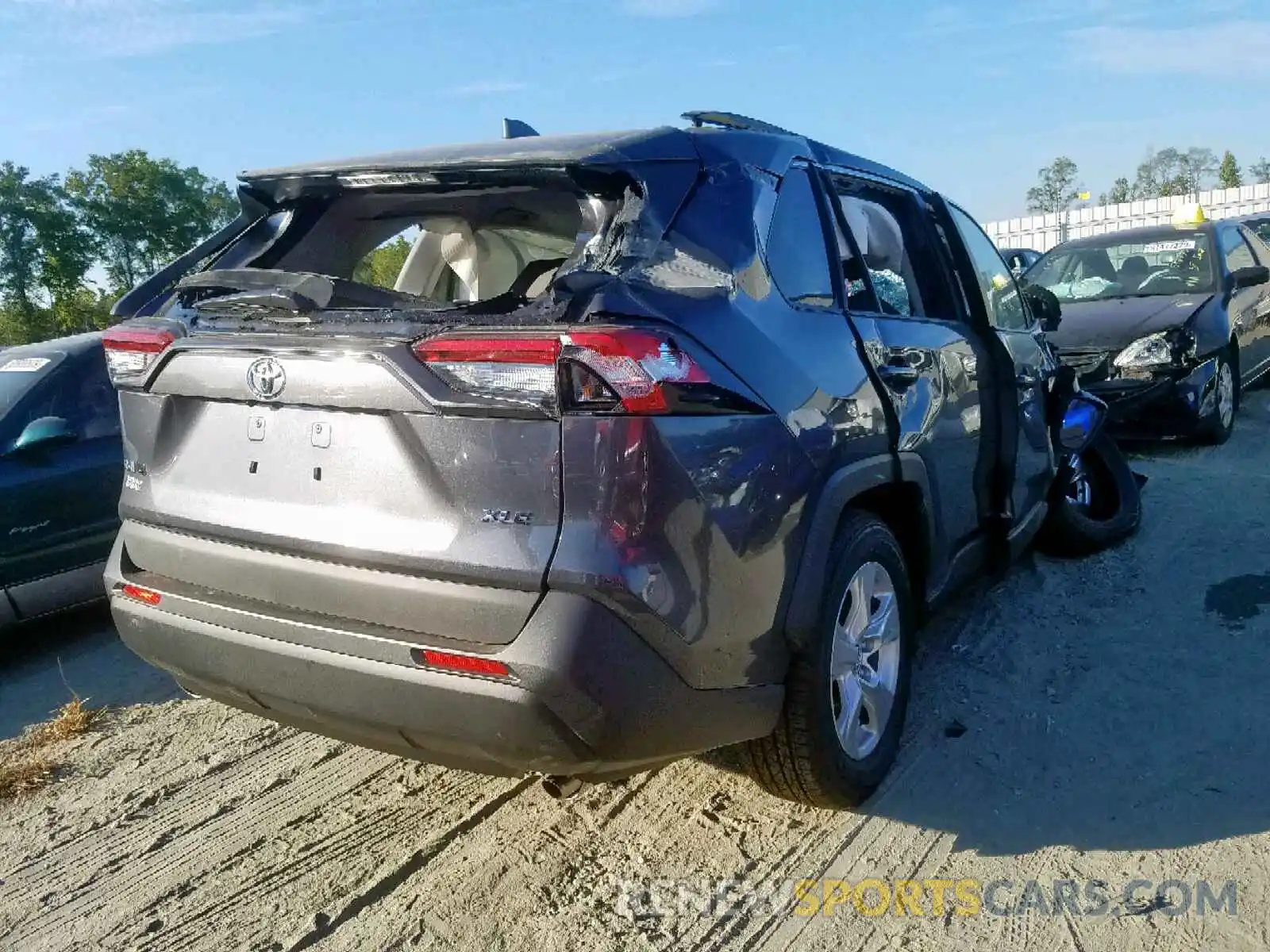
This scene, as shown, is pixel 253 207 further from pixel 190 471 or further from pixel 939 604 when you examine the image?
pixel 939 604

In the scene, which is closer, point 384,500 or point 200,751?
point 384,500

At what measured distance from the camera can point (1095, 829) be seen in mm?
2762

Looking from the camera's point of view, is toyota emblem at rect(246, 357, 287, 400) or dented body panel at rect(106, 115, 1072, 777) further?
toyota emblem at rect(246, 357, 287, 400)

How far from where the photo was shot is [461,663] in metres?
2.12

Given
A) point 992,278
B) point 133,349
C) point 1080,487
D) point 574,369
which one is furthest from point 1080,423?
point 133,349

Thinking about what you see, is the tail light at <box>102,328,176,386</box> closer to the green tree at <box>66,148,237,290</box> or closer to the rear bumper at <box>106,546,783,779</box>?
the rear bumper at <box>106,546,783,779</box>

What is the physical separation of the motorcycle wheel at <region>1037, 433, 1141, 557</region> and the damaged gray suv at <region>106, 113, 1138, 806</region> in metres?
2.16

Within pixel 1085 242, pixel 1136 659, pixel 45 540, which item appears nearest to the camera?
pixel 1136 659

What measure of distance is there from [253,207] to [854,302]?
1825mm

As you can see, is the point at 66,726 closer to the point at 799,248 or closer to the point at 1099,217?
the point at 799,248

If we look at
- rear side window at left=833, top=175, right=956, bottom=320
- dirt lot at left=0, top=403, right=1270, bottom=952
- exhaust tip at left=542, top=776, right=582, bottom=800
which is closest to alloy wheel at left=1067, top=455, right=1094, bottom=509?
dirt lot at left=0, top=403, right=1270, bottom=952

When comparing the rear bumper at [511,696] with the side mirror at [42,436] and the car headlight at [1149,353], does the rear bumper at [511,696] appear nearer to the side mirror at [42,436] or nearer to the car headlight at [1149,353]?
the side mirror at [42,436]

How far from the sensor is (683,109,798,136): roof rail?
9.42ft

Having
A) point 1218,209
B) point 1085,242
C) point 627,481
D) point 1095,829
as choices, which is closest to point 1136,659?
point 1095,829
